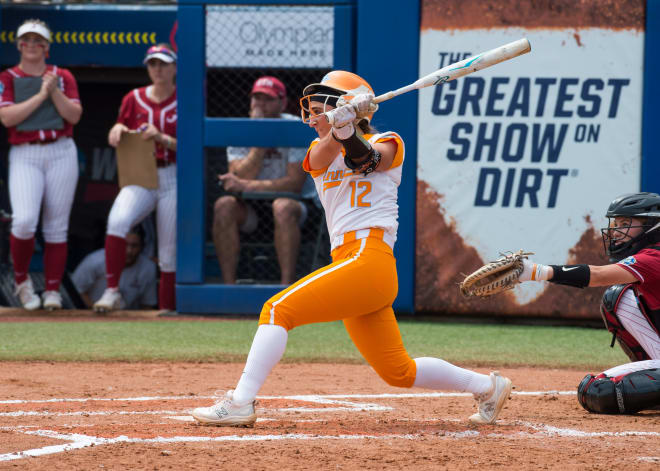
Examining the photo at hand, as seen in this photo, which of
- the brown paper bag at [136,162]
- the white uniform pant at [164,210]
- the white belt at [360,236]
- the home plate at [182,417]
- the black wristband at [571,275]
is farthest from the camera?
the white uniform pant at [164,210]

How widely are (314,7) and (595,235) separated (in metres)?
2.98

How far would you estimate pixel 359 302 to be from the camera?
3777 millimetres

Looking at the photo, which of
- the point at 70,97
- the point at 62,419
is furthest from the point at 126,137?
the point at 62,419

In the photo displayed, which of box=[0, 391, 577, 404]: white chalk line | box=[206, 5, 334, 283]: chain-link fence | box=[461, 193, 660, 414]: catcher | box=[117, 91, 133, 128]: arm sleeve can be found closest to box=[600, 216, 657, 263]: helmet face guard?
box=[461, 193, 660, 414]: catcher

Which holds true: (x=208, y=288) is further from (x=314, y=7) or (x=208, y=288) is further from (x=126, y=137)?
(x=314, y=7)

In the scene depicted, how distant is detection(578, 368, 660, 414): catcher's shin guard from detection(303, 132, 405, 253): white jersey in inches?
48.5

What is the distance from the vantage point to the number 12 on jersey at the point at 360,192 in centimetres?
395

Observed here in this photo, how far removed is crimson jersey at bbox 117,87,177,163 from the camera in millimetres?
8328

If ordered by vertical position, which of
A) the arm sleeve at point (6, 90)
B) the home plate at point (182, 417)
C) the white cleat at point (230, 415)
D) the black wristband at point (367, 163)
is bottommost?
the home plate at point (182, 417)

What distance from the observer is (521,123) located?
7.90m

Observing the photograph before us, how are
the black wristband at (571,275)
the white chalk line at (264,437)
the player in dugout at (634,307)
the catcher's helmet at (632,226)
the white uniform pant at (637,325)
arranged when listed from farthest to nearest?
the white uniform pant at (637,325) → the catcher's helmet at (632,226) → the player in dugout at (634,307) → the black wristband at (571,275) → the white chalk line at (264,437)

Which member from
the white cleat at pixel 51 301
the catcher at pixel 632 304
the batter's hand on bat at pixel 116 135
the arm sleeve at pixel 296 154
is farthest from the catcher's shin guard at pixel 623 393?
the white cleat at pixel 51 301

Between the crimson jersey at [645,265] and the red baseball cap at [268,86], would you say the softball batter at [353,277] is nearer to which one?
the crimson jersey at [645,265]

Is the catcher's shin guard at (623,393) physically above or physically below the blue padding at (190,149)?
below
